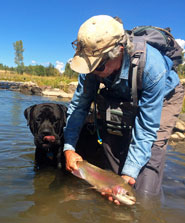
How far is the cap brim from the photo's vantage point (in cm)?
230

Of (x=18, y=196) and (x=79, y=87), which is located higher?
(x=79, y=87)

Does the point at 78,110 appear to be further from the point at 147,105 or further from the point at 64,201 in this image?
the point at 64,201

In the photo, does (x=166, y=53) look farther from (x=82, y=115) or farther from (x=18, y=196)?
(x=18, y=196)

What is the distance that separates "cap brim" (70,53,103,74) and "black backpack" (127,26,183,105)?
412mm

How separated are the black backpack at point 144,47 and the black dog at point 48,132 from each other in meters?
1.73

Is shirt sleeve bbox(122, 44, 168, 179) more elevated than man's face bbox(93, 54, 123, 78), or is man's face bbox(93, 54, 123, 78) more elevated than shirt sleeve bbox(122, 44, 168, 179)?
man's face bbox(93, 54, 123, 78)

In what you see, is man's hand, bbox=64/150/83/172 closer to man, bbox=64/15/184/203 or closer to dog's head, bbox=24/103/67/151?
man, bbox=64/15/184/203

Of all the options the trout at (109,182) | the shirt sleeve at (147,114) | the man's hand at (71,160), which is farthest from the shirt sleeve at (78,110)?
the shirt sleeve at (147,114)

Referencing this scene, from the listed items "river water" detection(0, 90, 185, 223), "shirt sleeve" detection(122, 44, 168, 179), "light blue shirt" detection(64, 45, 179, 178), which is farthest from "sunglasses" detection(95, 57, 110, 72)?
"river water" detection(0, 90, 185, 223)

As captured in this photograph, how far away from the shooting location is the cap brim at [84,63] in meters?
2.30

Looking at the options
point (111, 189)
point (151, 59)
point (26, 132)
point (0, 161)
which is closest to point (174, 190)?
point (111, 189)

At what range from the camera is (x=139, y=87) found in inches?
100

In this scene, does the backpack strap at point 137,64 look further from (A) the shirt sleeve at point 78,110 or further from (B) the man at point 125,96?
(A) the shirt sleeve at point 78,110

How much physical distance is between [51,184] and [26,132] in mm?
3919
